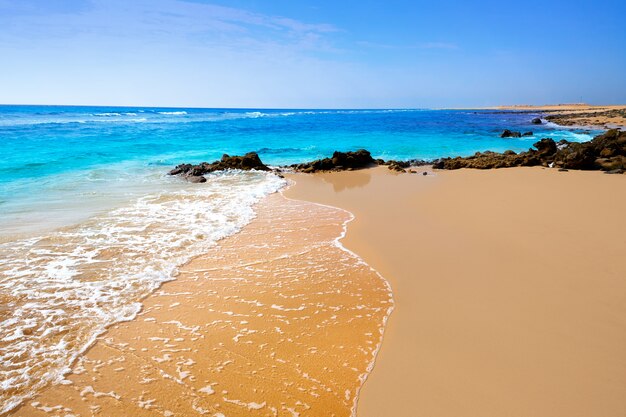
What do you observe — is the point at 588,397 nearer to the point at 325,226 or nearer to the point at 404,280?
the point at 404,280

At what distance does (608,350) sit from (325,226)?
5.32 m

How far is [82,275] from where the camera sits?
5.47 metres

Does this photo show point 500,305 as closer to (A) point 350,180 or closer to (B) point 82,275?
(B) point 82,275

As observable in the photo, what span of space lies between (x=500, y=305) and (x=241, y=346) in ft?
10.8

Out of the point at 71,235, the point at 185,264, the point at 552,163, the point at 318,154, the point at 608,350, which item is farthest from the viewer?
the point at 318,154

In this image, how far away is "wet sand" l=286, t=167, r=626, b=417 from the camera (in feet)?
10.6

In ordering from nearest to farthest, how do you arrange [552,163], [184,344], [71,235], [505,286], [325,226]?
[184,344] → [505,286] → [71,235] → [325,226] → [552,163]

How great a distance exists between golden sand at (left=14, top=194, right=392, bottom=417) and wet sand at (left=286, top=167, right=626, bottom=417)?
371 mm

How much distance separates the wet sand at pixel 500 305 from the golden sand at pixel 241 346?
371 mm

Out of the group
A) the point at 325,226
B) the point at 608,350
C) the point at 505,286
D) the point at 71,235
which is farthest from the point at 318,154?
the point at 608,350

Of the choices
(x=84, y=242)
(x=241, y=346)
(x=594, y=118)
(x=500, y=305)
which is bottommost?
(x=241, y=346)

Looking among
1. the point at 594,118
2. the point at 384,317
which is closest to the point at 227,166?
the point at 384,317

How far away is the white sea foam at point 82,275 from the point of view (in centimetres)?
374

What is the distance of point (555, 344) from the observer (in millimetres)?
3834
